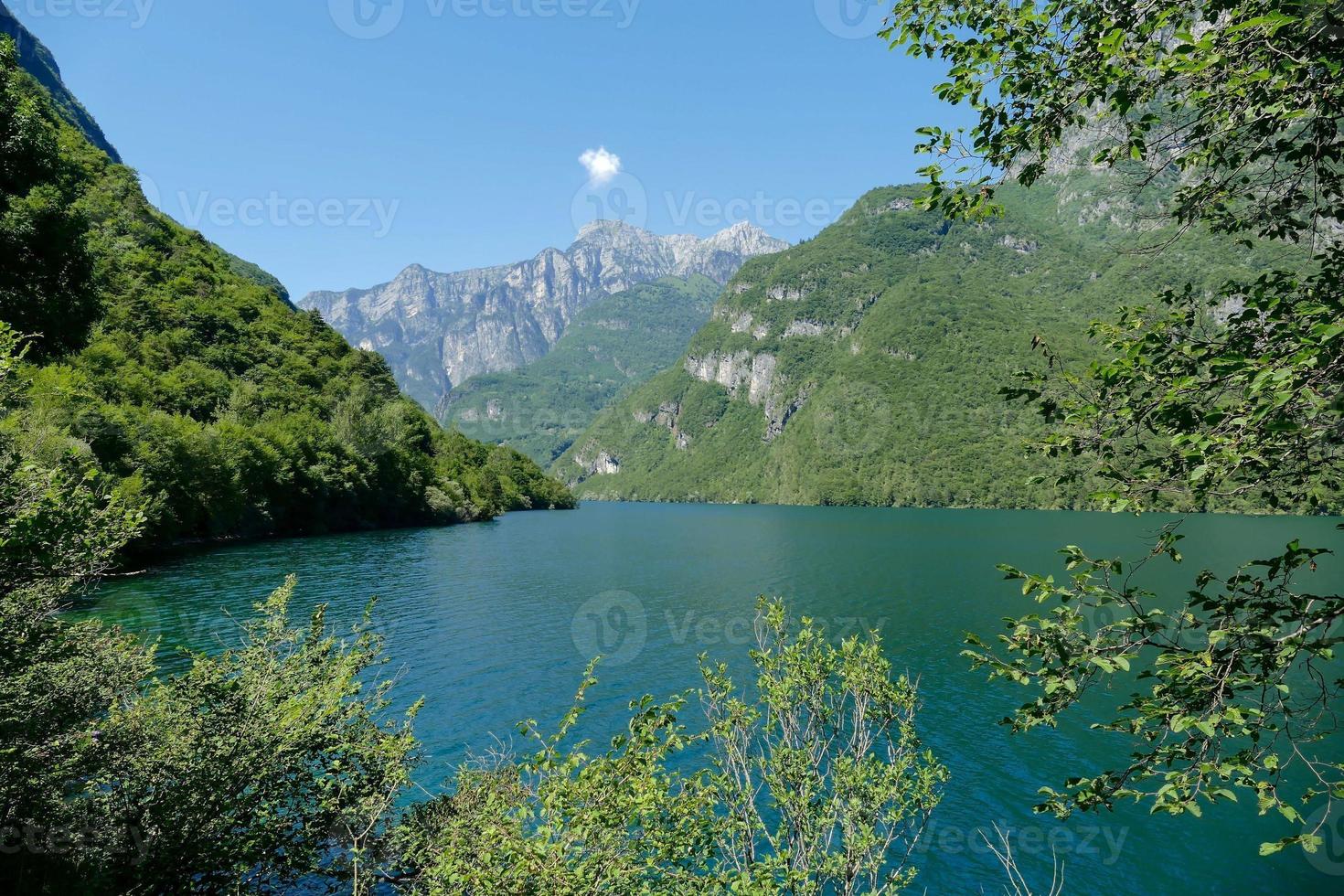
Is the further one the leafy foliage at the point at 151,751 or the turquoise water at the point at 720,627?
the turquoise water at the point at 720,627

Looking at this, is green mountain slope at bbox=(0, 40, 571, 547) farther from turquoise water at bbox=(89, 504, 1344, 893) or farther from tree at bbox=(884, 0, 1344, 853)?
tree at bbox=(884, 0, 1344, 853)

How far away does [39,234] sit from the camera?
20266mm

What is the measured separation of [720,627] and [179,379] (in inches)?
2532

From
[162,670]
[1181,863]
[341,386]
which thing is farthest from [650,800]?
[341,386]

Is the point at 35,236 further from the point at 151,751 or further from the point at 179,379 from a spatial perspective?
the point at 179,379

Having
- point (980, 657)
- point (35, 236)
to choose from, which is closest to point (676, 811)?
point (980, 657)

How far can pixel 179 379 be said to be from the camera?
66750 mm

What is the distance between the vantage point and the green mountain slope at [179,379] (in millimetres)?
20406

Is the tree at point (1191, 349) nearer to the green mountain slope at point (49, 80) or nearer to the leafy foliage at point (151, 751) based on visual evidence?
the leafy foliage at point (151, 751)

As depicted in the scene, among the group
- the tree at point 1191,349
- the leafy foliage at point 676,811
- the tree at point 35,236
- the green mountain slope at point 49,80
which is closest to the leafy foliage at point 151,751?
the leafy foliage at point 676,811

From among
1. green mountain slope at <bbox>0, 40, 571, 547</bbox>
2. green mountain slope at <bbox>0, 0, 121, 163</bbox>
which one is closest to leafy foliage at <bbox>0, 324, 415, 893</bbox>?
green mountain slope at <bbox>0, 40, 571, 547</bbox>

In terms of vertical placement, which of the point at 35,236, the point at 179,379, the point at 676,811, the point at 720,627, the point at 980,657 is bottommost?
the point at 720,627

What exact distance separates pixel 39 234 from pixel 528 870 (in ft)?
84.7

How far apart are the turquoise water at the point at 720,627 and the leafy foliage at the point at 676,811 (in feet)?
11.6
